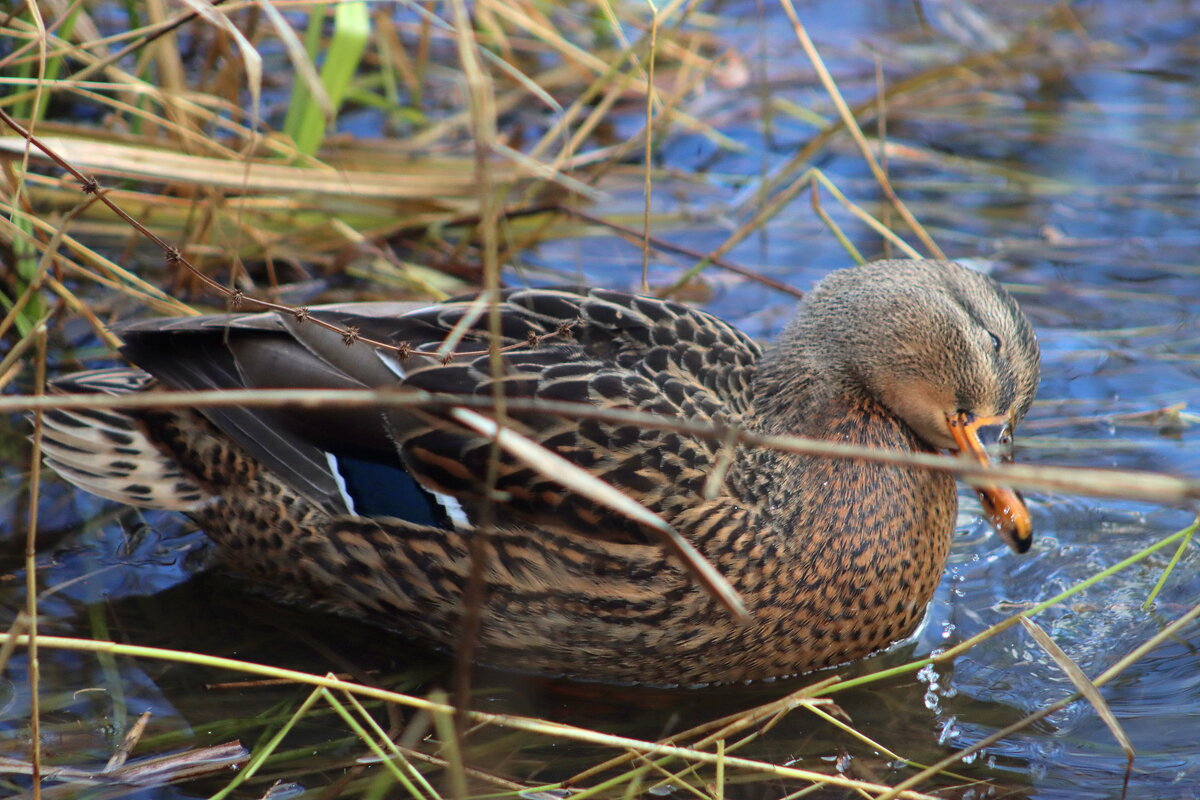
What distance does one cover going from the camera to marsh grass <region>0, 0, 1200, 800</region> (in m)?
2.97

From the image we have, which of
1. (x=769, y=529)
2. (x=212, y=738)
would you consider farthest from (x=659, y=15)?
(x=212, y=738)

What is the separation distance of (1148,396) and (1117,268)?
0.91m

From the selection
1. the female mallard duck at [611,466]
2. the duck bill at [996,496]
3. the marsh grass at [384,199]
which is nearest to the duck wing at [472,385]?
the female mallard duck at [611,466]

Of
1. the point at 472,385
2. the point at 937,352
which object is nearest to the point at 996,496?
the point at 937,352

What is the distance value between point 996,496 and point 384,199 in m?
2.63

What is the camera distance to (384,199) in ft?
17.0

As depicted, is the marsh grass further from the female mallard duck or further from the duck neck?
the duck neck

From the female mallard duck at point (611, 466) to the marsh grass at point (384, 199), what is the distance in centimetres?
26

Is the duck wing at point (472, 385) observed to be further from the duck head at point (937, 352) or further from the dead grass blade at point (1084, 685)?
the dead grass blade at point (1084, 685)

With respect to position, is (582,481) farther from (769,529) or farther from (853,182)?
(853,182)

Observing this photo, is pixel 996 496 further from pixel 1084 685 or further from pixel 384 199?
pixel 384 199

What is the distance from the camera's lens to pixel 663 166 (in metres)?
6.38

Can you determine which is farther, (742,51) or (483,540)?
(742,51)

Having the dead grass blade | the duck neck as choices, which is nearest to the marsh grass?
the dead grass blade
